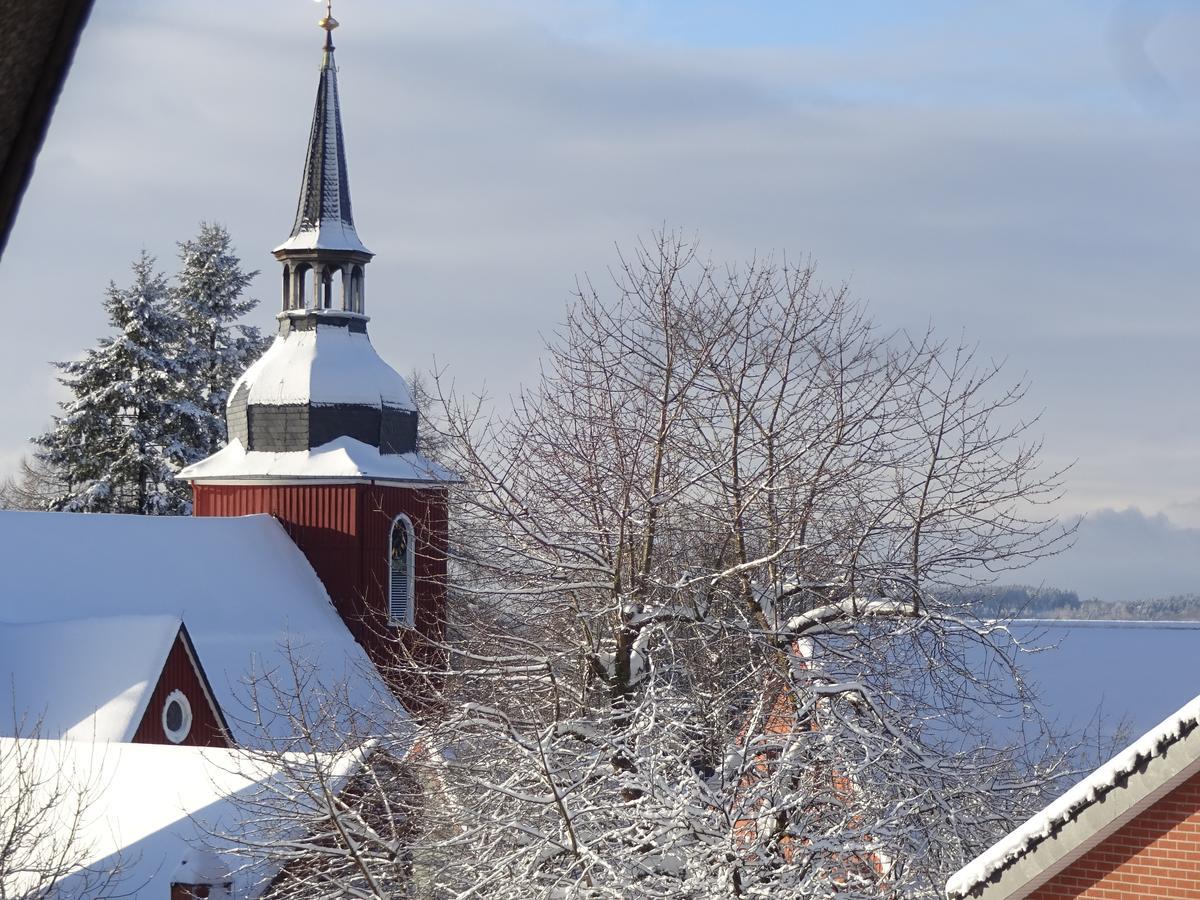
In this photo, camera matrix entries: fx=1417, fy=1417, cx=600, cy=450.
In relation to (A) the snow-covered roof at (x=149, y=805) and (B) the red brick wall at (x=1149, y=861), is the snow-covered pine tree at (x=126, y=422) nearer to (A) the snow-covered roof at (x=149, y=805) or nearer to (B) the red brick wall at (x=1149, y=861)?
(A) the snow-covered roof at (x=149, y=805)

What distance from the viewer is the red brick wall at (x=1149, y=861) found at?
843cm

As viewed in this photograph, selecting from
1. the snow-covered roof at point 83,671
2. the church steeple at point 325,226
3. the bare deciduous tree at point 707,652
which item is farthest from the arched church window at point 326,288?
the bare deciduous tree at point 707,652

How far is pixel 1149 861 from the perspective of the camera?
8.55 m

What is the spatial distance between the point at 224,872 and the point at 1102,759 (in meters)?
9.28

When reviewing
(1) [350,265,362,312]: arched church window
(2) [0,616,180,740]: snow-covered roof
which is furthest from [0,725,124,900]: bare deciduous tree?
(1) [350,265,362,312]: arched church window

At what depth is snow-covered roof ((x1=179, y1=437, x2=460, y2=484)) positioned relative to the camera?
26.7 metres

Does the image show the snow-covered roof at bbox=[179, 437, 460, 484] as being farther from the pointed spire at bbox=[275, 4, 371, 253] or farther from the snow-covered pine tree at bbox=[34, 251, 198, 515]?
the snow-covered pine tree at bbox=[34, 251, 198, 515]

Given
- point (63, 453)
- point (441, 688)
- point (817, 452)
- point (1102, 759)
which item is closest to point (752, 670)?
point (817, 452)

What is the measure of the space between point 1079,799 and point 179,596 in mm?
18717

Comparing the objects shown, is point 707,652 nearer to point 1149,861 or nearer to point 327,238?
point 1149,861

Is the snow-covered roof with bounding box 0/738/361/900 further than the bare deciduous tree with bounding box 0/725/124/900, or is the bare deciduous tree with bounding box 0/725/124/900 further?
the snow-covered roof with bounding box 0/738/361/900

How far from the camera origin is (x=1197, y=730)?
26.9 ft

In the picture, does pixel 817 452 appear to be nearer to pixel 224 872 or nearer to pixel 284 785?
pixel 284 785

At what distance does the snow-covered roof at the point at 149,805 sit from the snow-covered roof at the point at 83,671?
3.90ft
